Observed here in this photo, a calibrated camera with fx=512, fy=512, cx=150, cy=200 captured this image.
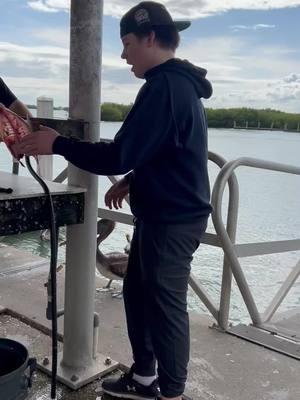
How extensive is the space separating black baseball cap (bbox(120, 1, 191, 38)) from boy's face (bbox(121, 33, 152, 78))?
0.03 metres

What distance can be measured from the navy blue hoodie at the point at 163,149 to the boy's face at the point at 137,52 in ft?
0.16

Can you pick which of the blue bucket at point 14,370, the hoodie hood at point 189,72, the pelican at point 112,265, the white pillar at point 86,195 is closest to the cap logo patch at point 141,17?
the hoodie hood at point 189,72

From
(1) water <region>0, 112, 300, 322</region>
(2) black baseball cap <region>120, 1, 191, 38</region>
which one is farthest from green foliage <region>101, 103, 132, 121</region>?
(2) black baseball cap <region>120, 1, 191, 38</region>

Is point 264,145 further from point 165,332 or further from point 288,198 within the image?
point 165,332

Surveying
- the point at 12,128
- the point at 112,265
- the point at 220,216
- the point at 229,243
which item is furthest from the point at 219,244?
the point at 12,128

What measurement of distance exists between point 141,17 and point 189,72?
28cm

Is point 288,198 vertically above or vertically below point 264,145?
below

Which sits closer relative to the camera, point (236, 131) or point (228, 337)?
point (228, 337)

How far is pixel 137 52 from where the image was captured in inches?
79.4

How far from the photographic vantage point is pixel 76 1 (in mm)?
2207

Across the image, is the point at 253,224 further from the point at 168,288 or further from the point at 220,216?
the point at 168,288

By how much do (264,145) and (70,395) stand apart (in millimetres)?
5076

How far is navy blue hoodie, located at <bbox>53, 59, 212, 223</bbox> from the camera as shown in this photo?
187 cm

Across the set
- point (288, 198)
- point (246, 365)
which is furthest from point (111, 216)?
point (288, 198)
